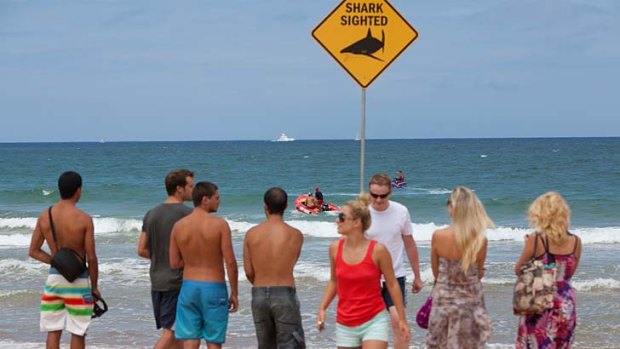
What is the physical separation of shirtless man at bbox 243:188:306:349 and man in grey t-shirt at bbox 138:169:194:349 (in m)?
0.88

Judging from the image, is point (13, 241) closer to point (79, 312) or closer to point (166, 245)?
point (79, 312)

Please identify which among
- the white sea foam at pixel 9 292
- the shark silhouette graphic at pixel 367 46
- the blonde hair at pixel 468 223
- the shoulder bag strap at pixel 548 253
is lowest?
the white sea foam at pixel 9 292

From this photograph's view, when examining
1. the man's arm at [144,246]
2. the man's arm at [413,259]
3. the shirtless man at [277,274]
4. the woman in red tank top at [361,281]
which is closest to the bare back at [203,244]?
the shirtless man at [277,274]

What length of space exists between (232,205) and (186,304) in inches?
1239

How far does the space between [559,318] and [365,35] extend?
2.71 m

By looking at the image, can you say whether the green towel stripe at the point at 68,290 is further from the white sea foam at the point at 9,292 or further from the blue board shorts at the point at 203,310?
the white sea foam at the point at 9,292

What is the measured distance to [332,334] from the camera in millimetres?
10539

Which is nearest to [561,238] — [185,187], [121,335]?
[185,187]

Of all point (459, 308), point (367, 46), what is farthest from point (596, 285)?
point (459, 308)

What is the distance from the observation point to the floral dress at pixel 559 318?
5.80m

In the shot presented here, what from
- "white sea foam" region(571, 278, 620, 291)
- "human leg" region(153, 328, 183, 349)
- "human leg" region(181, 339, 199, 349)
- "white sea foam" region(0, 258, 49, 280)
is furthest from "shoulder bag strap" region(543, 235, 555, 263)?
"white sea foam" region(0, 258, 49, 280)

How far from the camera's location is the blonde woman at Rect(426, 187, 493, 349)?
18.8ft

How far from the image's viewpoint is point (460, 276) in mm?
5812

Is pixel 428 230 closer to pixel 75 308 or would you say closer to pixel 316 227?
pixel 316 227
